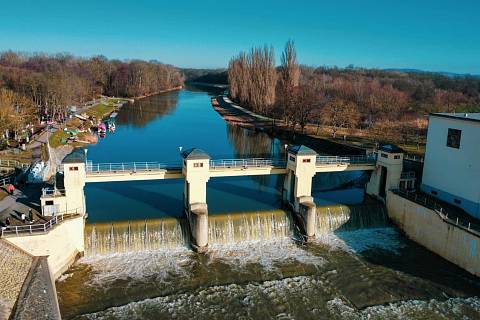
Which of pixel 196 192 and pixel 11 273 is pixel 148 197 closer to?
pixel 196 192

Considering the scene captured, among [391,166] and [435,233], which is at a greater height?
[391,166]

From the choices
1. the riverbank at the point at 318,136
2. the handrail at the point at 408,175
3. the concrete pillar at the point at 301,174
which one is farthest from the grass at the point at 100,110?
the handrail at the point at 408,175

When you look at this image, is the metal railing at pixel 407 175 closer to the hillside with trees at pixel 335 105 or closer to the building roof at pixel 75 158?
the hillside with trees at pixel 335 105

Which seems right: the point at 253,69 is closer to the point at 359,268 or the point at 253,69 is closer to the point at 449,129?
the point at 449,129

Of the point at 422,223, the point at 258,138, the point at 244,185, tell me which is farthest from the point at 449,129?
the point at 258,138

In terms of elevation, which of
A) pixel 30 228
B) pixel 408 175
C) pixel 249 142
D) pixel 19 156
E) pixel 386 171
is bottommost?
pixel 249 142

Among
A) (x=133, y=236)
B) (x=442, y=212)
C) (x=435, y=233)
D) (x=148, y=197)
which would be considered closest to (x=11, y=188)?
(x=133, y=236)
